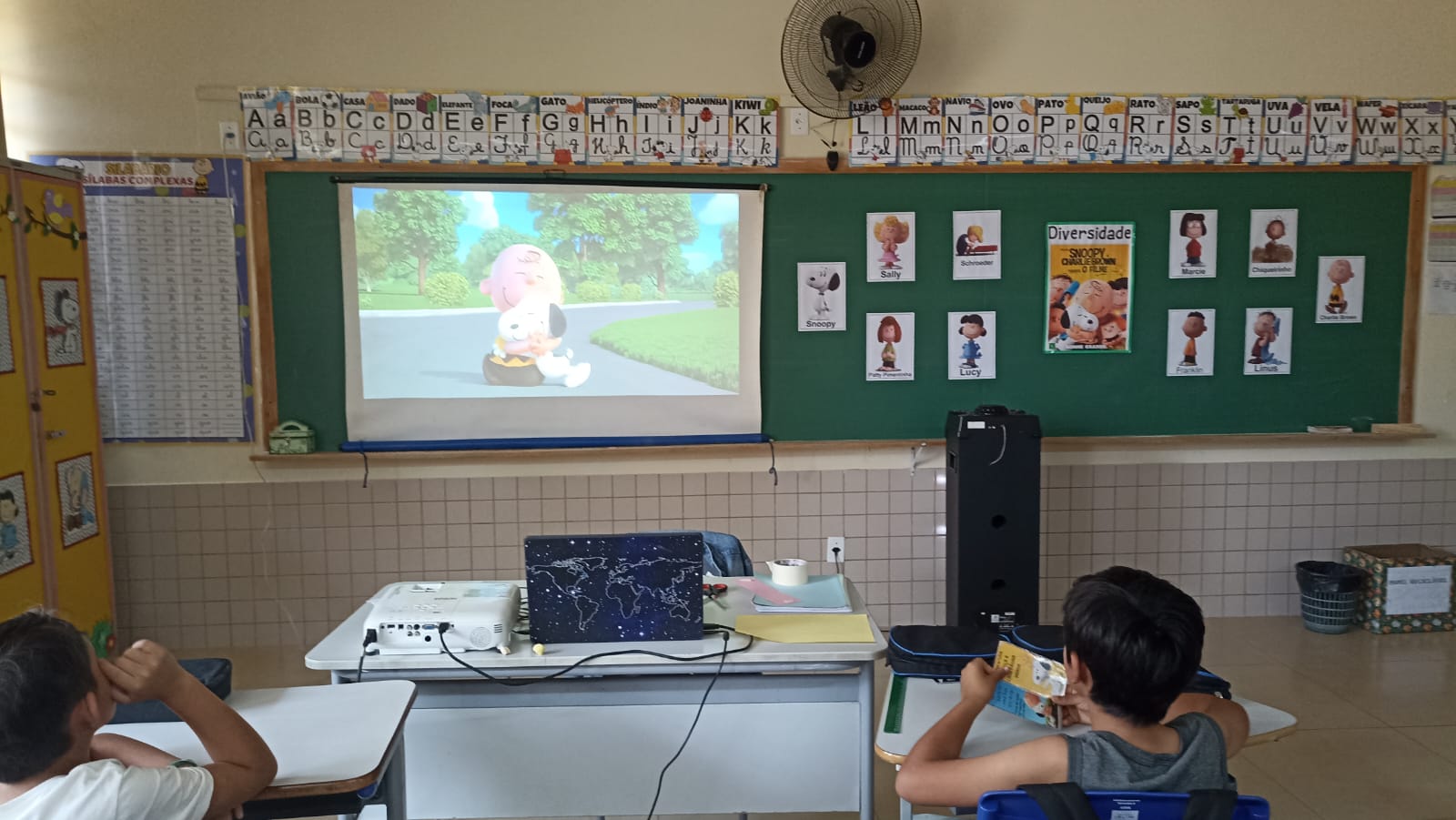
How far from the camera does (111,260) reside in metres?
4.18

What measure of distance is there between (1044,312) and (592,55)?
230 centimetres

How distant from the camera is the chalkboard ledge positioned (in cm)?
434

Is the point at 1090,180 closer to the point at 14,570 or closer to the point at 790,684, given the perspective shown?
the point at 790,684

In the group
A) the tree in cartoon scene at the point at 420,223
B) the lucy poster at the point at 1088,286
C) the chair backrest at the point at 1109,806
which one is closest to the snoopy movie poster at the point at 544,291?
the tree in cartoon scene at the point at 420,223

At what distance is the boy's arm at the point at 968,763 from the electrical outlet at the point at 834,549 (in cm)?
266

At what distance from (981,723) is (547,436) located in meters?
2.85

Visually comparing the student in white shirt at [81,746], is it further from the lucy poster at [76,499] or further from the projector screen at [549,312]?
the projector screen at [549,312]

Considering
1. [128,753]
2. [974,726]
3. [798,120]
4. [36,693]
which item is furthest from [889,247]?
[36,693]

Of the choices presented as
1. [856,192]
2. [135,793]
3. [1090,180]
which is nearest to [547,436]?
[856,192]

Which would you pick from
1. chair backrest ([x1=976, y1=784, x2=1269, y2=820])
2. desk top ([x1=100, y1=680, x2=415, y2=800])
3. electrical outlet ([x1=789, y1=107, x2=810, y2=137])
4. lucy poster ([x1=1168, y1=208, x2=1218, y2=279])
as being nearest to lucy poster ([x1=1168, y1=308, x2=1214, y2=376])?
lucy poster ([x1=1168, y1=208, x2=1218, y2=279])

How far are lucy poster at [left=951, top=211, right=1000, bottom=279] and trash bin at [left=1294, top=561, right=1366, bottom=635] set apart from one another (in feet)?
6.58

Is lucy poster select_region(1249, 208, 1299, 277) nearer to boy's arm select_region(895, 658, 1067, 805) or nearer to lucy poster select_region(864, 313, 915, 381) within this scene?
lucy poster select_region(864, 313, 915, 381)

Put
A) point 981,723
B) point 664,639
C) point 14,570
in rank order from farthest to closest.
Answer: point 14,570 → point 664,639 → point 981,723

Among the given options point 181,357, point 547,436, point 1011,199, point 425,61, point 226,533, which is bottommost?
point 226,533
